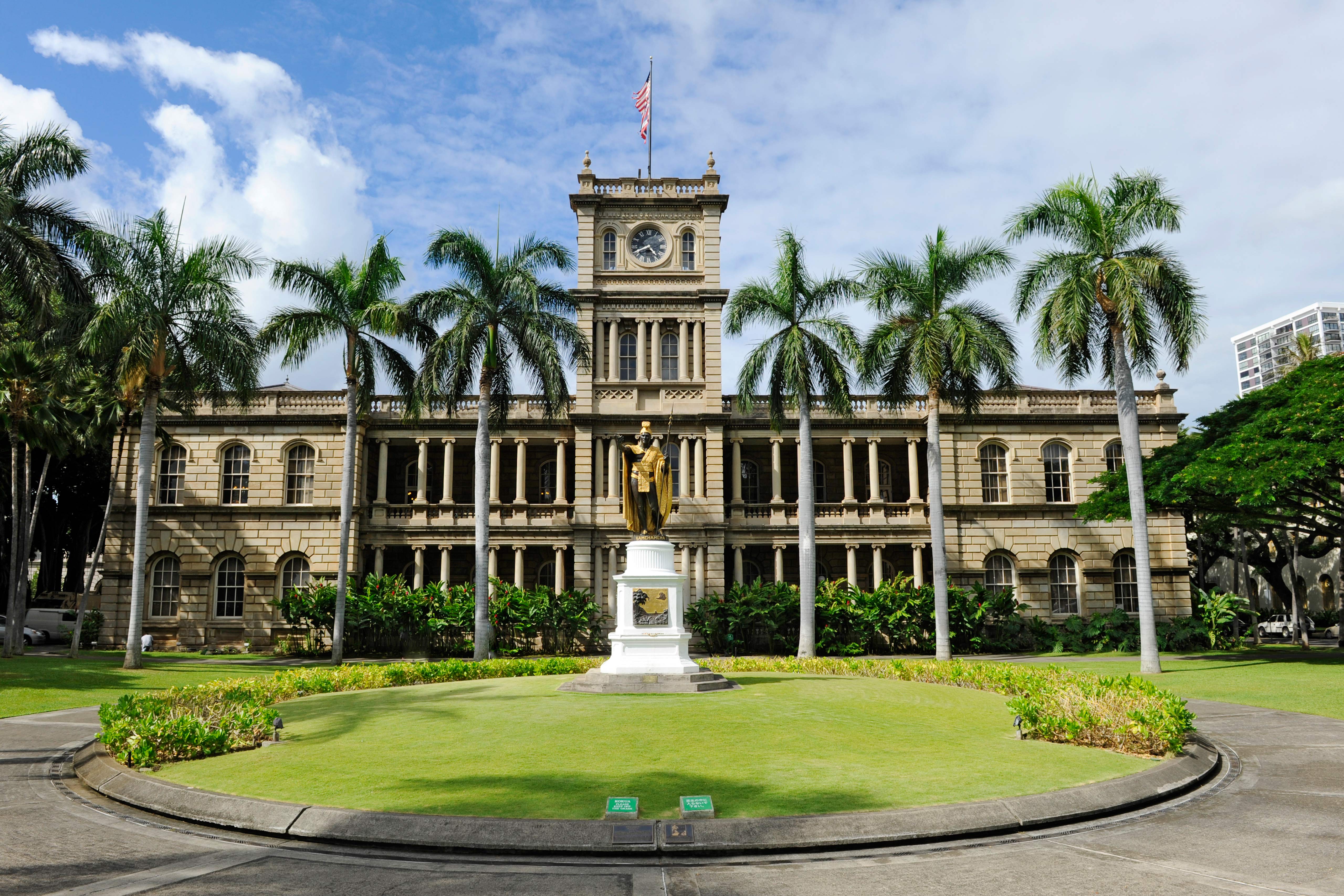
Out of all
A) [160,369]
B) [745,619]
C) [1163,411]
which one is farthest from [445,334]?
[1163,411]

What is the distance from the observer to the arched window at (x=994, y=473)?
36.9m

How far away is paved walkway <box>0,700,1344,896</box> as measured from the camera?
6414 millimetres

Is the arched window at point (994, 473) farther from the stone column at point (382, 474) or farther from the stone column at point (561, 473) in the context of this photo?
the stone column at point (382, 474)

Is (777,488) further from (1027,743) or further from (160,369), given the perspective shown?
(1027,743)

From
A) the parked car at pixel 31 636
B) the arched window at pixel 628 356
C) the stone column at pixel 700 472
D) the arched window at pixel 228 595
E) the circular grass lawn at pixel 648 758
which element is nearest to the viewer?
the circular grass lawn at pixel 648 758

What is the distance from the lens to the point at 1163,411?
3656 centimetres

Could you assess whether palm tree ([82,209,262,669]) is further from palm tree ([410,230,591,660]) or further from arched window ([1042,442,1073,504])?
arched window ([1042,442,1073,504])

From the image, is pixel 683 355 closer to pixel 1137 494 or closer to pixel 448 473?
pixel 448 473

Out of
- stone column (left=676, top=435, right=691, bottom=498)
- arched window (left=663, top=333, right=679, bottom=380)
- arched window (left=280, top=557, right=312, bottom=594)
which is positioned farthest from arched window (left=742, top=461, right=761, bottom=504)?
arched window (left=280, top=557, right=312, bottom=594)

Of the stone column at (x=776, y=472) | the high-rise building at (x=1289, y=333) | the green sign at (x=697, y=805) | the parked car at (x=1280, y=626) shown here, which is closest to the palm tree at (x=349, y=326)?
the stone column at (x=776, y=472)

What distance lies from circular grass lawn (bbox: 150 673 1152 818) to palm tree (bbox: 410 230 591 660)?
12229mm

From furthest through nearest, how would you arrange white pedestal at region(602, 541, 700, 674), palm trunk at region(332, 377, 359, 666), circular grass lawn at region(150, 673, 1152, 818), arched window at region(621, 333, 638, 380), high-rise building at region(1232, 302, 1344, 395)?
high-rise building at region(1232, 302, 1344, 395), arched window at region(621, 333, 638, 380), palm trunk at region(332, 377, 359, 666), white pedestal at region(602, 541, 700, 674), circular grass lawn at region(150, 673, 1152, 818)

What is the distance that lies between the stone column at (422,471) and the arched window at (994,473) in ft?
72.4

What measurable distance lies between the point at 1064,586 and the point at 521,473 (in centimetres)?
2191
